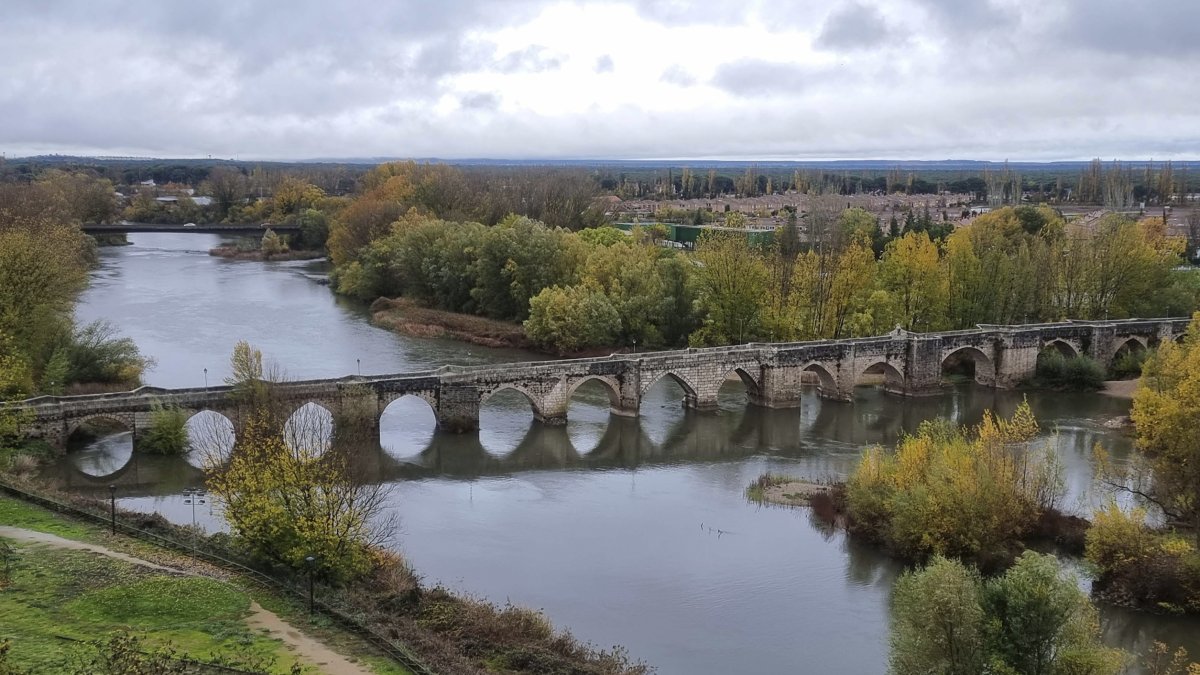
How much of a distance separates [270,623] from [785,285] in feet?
107

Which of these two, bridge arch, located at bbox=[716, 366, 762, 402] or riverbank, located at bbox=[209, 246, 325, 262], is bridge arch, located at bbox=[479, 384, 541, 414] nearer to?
bridge arch, located at bbox=[716, 366, 762, 402]

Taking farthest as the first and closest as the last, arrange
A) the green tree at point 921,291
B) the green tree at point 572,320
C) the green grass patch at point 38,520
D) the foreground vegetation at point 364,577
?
the green tree at point 572,320 → the green tree at point 921,291 → the green grass patch at point 38,520 → the foreground vegetation at point 364,577

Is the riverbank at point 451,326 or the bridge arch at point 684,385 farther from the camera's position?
the riverbank at point 451,326

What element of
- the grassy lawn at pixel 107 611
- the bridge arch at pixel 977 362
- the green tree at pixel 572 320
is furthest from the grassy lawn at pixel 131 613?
the bridge arch at pixel 977 362

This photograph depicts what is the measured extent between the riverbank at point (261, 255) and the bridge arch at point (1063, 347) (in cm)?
5838

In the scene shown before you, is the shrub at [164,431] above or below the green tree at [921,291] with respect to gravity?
below

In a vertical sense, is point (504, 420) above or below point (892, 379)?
below

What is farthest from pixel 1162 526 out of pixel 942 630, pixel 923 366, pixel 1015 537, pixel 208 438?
pixel 208 438

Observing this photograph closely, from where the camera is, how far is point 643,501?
28.7 meters

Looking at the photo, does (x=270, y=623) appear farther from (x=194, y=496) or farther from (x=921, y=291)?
(x=921, y=291)

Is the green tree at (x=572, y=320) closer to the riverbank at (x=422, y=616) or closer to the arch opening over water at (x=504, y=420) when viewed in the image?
the arch opening over water at (x=504, y=420)

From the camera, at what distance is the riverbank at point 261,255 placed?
83562 millimetres

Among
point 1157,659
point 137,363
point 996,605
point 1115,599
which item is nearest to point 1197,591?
point 1115,599

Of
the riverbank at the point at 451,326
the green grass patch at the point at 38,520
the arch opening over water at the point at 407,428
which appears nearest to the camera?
the green grass patch at the point at 38,520
